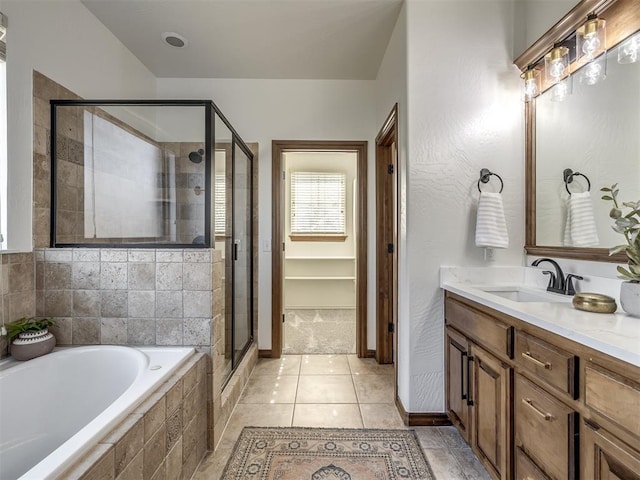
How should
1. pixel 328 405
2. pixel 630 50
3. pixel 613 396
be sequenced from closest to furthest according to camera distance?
pixel 613 396 → pixel 630 50 → pixel 328 405

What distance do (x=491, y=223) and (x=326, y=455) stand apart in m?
1.57

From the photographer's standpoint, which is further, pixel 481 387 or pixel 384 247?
pixel 384 247

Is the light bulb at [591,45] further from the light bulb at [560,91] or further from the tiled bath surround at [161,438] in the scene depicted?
the tiled bath surround at [161,438]

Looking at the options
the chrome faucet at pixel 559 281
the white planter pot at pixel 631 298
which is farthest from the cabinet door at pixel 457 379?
the white planter pot at pixel 631 298

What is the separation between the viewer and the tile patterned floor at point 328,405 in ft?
5.30

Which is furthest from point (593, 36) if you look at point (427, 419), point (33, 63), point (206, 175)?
point (33, 63)

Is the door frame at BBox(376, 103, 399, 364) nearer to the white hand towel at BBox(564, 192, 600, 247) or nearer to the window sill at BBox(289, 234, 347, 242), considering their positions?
Answer: the white hand towel at BBox(564, 192, 600, 247)

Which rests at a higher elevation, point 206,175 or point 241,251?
point 206,175

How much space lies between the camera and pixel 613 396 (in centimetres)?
84

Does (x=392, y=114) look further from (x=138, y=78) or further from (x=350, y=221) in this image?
(x=350, y=221)

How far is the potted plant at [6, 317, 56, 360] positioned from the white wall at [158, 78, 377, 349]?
5.28ft

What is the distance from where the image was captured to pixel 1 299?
1.51 m

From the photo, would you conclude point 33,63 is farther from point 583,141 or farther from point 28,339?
point 583,141

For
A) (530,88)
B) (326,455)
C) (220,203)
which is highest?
(530,88)
